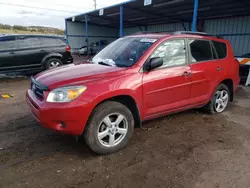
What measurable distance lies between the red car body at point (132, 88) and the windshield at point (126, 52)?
0.14 m

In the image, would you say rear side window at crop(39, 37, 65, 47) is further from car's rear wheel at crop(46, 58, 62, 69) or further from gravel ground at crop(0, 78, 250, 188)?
gravel ground at crop(0, 78, 250, 188)

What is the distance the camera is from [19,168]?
→ 2596 millimetres

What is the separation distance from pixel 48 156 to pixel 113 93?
1330mm

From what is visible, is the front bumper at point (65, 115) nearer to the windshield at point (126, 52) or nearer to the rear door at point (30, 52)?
the windshield at point (126, 52)

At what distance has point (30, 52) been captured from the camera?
8.26m

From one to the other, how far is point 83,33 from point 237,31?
51.1ft

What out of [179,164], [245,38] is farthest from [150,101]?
[245,38]

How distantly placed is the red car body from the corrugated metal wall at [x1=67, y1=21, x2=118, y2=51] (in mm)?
19672

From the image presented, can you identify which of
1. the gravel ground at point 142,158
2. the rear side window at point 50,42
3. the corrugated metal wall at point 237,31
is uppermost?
the corrugated metal wall at point 237,31

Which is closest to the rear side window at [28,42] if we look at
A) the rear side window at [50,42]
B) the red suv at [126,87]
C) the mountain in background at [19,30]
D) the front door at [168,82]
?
the rear side window at [50,42]

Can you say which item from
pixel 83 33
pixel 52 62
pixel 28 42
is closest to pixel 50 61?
pixel 52 62

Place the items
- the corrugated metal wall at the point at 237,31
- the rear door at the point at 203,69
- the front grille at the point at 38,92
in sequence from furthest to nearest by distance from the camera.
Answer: the corrugated metal wall at the point at 237,31
the rear door at the point at 203,69
the front grille at the point at 38,92

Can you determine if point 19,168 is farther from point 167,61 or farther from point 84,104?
point 167,61

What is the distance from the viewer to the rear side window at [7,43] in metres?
7.92
